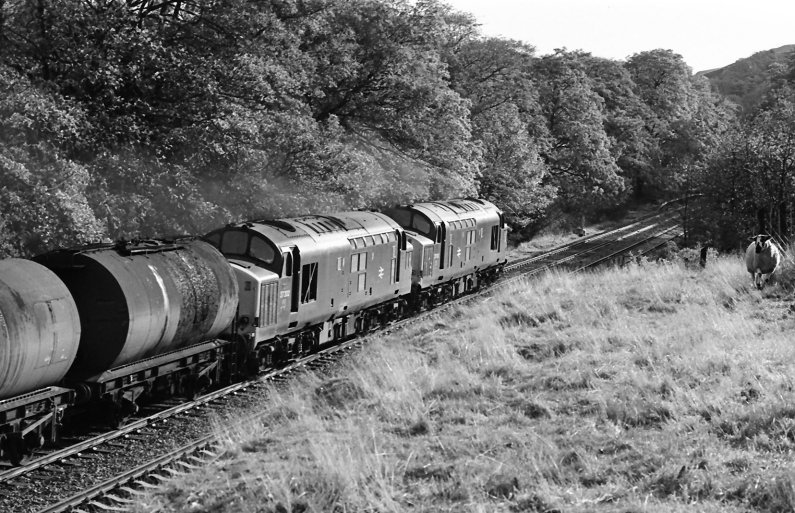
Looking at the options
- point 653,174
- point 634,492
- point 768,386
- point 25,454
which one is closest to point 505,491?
point 634,492

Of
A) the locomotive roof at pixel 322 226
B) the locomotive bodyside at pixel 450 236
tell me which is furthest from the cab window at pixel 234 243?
the locomotive bodyside at pixel 450 236

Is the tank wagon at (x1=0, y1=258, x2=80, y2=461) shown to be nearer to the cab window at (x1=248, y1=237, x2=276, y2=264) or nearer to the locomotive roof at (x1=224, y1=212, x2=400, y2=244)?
the cab window at (x1=248, y1=237, x2=276, y2=264)

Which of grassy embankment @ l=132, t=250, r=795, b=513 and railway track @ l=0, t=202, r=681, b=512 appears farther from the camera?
railway track @ l=0, t=202, r=681, b=512

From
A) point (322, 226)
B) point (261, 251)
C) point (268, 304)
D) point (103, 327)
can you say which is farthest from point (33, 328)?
→ point (322, 226)

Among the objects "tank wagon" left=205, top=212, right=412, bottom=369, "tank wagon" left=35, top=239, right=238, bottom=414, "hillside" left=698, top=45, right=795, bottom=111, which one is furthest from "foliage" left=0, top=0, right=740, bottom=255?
"hillside" left=698, top=45, right=795, bottom=111

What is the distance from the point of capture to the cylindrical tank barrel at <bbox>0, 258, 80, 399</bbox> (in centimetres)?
1134

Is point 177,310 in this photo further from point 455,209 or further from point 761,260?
point 455,209

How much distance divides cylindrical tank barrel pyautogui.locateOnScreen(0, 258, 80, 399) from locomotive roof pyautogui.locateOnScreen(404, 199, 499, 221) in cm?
1693

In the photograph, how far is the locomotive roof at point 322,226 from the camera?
61.9ft

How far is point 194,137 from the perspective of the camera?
24578 mm

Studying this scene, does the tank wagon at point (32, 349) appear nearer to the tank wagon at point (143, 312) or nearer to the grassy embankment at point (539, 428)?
the tank wagon at point (143, 312)

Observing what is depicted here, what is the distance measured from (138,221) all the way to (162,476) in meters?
13.0

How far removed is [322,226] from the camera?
2098cm

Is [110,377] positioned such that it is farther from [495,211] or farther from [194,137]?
[495,211]
